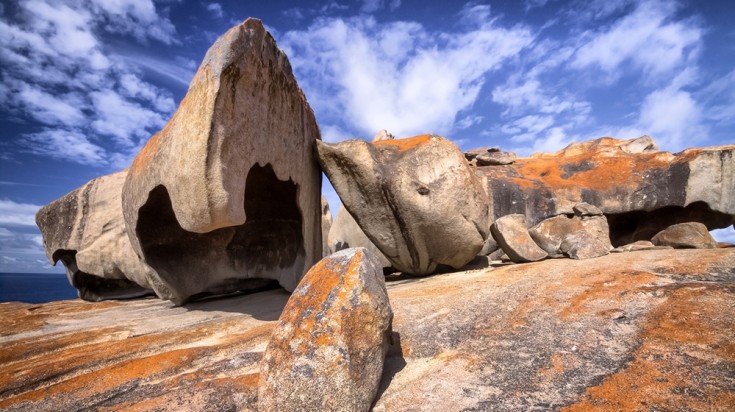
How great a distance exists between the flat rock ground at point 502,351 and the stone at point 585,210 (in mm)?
3506

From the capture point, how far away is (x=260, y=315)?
5.14m

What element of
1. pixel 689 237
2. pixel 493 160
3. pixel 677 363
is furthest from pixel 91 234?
pixel 689 237

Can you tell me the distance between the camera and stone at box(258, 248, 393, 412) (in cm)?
215

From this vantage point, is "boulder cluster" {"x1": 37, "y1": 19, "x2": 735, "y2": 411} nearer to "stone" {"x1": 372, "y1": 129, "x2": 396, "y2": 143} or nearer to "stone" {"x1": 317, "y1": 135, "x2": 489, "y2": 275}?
"stone" {"x1": 317, "y1": 135, "x2": 489, "y2": 275}

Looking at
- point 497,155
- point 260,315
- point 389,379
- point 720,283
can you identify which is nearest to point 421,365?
point 389,379

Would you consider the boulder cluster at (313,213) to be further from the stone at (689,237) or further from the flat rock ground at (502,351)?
the flat rock ground at (502,351)

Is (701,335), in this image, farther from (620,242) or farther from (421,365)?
(620,242)

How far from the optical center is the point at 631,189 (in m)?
8.89

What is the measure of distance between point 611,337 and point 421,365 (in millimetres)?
1294

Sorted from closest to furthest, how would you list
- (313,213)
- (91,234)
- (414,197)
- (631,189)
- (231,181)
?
(231,181) < (414,197) < (313,213) < (91,234) < (631,189)

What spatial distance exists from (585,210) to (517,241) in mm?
3006

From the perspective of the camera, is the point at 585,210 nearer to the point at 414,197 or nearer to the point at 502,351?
the point at 414,197

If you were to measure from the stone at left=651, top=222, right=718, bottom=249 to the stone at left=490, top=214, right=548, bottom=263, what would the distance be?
1.85m

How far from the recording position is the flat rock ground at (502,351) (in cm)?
218
